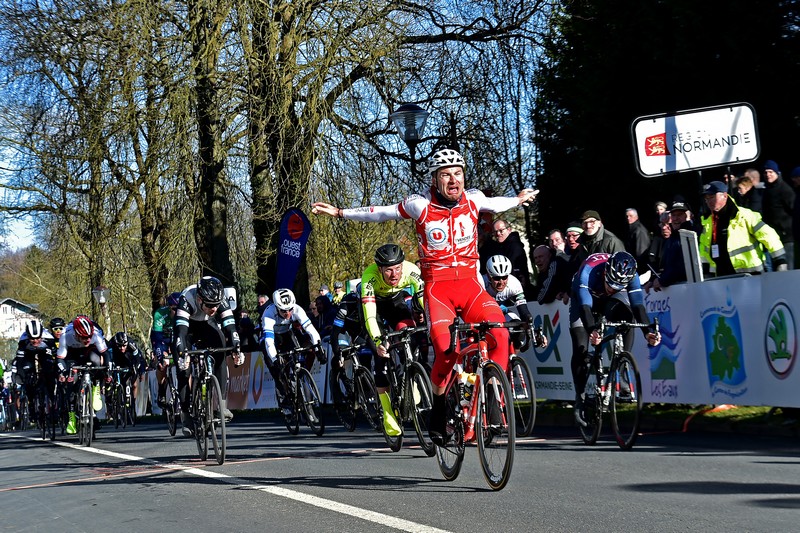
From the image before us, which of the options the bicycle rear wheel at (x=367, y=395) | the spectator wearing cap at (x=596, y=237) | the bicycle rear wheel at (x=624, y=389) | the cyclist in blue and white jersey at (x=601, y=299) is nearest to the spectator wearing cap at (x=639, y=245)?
the spectator wearing cap at (x=596, y=237)

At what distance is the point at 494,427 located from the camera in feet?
24.6

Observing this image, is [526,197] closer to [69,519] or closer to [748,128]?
[69,519]

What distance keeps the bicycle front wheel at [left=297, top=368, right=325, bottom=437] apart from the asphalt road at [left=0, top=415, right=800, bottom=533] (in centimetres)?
186

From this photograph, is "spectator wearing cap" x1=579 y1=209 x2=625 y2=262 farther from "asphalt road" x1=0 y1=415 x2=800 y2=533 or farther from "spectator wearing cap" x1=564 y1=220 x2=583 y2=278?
"asphalt road" x1=0 y1=415 x2=800 y2=533

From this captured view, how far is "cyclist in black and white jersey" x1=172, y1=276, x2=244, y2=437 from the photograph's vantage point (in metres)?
12.0

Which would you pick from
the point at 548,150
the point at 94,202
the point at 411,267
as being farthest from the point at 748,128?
the point at 94,202

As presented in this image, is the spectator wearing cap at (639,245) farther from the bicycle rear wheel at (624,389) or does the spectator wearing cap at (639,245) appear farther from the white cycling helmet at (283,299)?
the white cycling helmet at (283,299)

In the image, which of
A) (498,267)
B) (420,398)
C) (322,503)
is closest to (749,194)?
(498,267)

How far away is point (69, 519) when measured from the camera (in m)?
8.14

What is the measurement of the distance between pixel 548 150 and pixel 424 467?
12.7 m

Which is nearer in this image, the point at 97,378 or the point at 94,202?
the point at 97,378

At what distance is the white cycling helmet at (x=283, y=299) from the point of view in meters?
14.8

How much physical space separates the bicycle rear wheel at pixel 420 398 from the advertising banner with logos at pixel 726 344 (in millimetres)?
3231

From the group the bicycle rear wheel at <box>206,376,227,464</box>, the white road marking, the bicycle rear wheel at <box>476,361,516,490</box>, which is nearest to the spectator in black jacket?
the bicycle rear wheel at <box>206,376,227,464</box>
